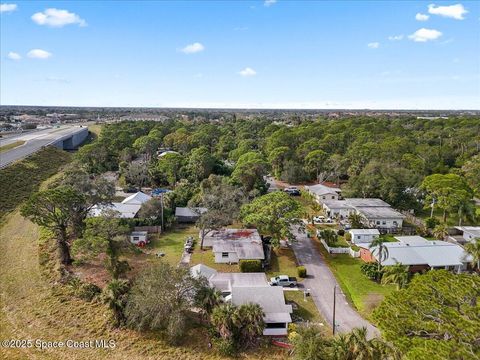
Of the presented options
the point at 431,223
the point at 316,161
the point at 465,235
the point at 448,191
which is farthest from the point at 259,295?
the point at 316,161

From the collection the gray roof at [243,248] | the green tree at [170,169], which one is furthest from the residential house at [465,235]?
the green tree at [170,169]

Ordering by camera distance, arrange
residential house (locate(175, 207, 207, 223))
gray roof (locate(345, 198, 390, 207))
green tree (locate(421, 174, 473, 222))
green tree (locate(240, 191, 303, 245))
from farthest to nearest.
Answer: gray roof (locate(345, 198, 390, 207))
residential house (locate(175, 207, 207, 223))
green tree (locate(421, 174, 473, 222))
green tree (locate(240, 191, 303, 245))

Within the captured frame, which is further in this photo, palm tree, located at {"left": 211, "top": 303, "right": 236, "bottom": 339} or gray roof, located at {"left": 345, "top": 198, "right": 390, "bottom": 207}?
gray roof, located at {"left": 345, "top": 198, "right": 390, "bottom": 207}

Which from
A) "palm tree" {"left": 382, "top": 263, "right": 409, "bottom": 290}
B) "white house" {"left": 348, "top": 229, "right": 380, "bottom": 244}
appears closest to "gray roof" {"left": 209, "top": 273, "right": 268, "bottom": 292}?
"palm tree" {"left": 382, "top": 263, "right": 409, "bottom": 290}

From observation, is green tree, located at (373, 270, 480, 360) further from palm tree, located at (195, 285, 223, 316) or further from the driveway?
palm tree, located at (195, 285, 223, 316)

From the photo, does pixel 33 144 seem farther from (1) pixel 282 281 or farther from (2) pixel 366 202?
(1) pixel 282 281

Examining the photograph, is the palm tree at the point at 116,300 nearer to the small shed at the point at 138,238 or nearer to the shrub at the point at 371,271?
the small shed at the point at 138,238
